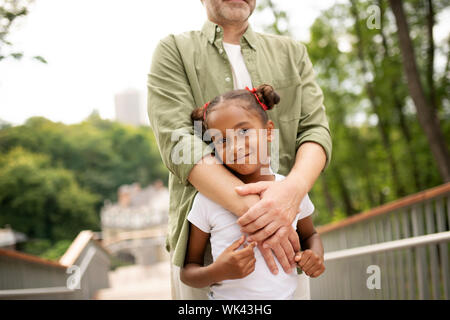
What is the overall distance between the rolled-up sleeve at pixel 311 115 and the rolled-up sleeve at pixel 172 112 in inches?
16.1

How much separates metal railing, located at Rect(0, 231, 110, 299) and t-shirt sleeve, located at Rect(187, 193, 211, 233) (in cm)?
233

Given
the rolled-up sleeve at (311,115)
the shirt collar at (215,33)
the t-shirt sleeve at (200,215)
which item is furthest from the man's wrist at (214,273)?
the shirt collar at (215,33)

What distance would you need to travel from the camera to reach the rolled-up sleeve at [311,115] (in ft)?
4.34

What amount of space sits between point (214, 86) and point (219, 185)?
45cm

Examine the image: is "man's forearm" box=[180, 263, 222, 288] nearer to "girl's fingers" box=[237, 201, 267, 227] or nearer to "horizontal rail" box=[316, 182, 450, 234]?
"girl's fingers" box=[237, 201, 267, 227]

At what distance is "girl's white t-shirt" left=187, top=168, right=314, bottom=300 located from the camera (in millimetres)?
1143

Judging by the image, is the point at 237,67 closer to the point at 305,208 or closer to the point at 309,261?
the point at 305,208

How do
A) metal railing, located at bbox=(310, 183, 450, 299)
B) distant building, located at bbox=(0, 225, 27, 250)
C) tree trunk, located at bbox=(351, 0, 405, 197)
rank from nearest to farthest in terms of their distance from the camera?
metal railing, located at bbox=(310, 183, 450, 299), tree trunk, located at bbox=(351, 0, 405, 197), distant building, located at bbox=(0, 225, 27, 250)

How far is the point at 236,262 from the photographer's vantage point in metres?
1.06

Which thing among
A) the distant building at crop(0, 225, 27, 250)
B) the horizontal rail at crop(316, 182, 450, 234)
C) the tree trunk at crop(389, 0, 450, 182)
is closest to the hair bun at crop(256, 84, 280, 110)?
the horizontal rail at crop(316, 182, 450, 234)

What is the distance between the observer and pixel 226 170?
45.3 inches

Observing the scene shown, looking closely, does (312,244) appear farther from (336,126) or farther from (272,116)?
(336,126)

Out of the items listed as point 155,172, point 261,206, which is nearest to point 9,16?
point 261,206

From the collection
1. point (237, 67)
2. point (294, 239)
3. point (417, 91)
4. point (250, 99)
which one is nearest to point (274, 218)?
point (294, 239)
